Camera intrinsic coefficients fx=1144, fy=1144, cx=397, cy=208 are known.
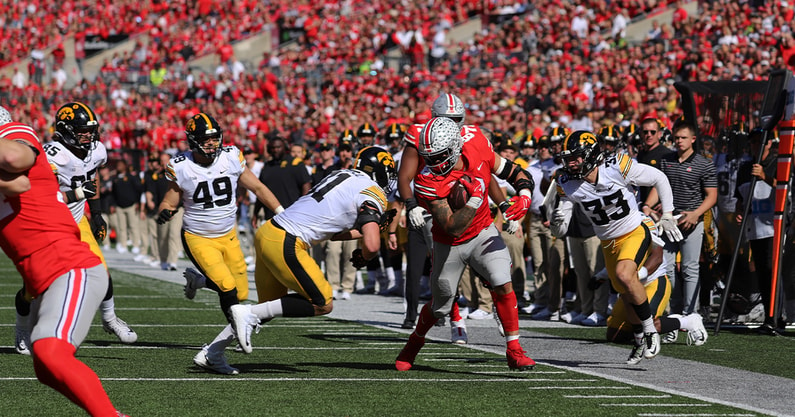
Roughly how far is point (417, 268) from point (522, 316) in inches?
80.9

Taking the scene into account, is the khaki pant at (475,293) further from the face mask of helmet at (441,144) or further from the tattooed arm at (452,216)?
the face mask of helmet at (441,144)

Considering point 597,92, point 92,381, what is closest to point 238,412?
point 92,381

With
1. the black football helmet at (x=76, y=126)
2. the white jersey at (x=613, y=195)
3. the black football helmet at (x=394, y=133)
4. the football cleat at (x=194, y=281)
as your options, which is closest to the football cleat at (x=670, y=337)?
the white jersey at (x=613, y=195)

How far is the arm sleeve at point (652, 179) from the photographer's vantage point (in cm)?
819

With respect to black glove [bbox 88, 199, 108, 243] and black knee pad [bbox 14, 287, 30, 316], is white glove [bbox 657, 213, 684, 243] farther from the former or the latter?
black knee pad [bbox 14, 287, 30, 316]

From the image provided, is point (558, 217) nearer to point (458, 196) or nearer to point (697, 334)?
point (458, 196)

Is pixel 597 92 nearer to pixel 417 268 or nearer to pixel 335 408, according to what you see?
pixel 417 268

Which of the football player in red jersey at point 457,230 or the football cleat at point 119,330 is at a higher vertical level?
the football player in red jersey at point 457,230

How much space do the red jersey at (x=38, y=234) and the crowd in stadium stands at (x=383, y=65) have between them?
872 centimetres

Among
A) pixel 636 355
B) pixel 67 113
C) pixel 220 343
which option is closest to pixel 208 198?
pixel 67 113

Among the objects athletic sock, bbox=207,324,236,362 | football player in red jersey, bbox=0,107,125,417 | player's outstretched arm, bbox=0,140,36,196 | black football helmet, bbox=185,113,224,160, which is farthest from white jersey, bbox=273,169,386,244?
player's outstretched arm, bbox=0,140,36,196

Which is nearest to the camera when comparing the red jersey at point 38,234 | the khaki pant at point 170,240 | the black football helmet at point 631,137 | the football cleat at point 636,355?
the red jersey at point 38,234

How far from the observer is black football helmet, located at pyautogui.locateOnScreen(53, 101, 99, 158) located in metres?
8.44

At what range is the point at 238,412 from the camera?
5.82m
